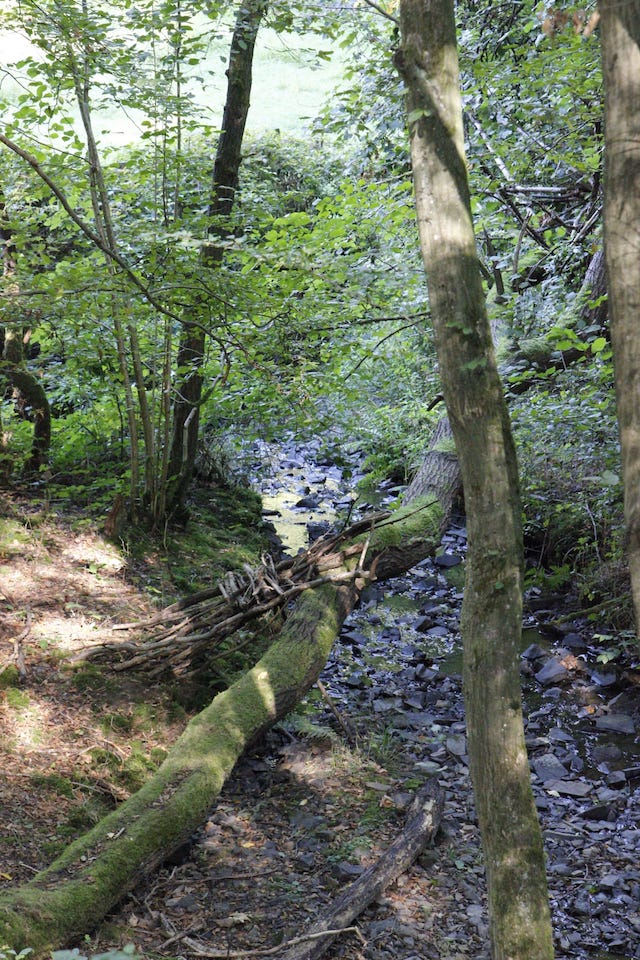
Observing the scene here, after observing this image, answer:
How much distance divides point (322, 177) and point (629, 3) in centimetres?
1365

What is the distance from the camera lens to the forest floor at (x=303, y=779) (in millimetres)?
3434

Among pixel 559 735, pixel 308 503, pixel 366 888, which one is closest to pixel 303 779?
pixel 366 888

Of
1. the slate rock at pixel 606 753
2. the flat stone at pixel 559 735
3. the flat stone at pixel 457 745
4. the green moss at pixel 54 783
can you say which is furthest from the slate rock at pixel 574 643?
the green moss at pixel 54 783

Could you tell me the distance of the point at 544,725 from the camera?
5727 millimetres

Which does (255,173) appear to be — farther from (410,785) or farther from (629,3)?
(629,3)

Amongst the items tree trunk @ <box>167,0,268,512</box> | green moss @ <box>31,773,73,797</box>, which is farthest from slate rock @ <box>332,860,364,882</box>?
tree trunk @ <box>167,0,268,512</box>

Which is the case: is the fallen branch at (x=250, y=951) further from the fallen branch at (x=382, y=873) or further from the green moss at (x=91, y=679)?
the green moss at (x=91, y=679)

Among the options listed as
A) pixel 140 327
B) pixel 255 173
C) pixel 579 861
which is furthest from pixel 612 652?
pixel 255 173

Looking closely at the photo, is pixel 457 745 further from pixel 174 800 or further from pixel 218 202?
pixel 218 202

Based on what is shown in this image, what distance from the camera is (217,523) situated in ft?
27.0

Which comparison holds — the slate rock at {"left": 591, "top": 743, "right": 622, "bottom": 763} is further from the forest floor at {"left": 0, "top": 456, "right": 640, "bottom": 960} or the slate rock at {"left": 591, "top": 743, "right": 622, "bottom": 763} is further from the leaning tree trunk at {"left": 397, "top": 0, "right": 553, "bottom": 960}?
the leaning tree trunk at {"left": 397, "top": 0, "right": 553, "bottom": 960}

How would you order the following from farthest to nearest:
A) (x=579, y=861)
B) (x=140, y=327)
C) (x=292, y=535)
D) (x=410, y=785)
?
(x=292, y=535) → (x=140, y=327) → (x=410, y=785) → (x=579, y=861)

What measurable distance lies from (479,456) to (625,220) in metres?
1.05

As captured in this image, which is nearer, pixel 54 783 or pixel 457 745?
pixel 54 783
